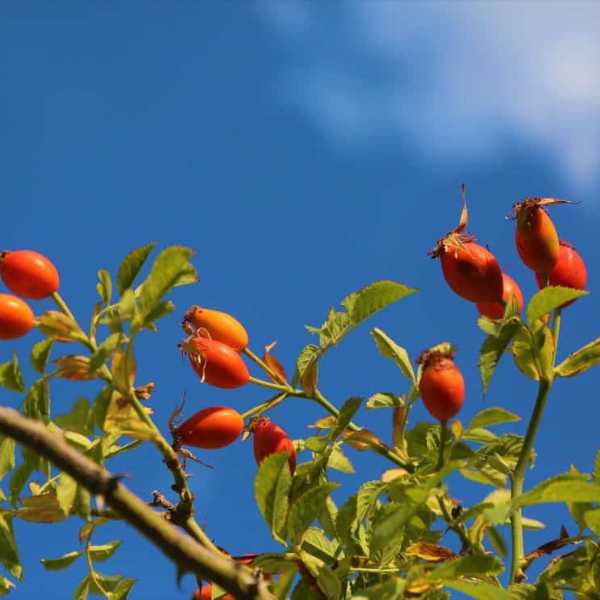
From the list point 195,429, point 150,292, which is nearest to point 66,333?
point 150,292

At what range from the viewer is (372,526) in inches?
89.7

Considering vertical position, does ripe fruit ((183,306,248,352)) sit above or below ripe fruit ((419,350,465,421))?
above

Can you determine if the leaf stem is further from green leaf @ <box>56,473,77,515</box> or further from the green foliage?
green leaf @ <box>56,473,77,515</box>

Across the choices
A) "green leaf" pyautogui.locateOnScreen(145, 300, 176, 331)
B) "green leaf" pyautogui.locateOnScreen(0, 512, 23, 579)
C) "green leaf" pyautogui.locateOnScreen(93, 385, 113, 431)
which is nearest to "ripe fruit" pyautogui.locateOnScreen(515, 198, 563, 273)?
"green leaf" pyautogui.locateOnScreen(145, 300, 176, 331)

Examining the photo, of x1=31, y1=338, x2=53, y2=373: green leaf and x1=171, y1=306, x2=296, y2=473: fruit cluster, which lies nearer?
x1=31, y1=338, x2=53, y2=373: green leaf

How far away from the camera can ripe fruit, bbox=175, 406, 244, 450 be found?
2.25m

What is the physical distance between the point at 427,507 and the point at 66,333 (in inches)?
38.4

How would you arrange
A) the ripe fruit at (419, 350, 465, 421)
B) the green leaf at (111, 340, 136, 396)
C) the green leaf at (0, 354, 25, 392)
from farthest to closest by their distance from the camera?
the ripe fruit at (419, 350, 465, 421) → the green leaf at (0, 354, 25, 392) → the green leaf at (111, 340, 136, 396)

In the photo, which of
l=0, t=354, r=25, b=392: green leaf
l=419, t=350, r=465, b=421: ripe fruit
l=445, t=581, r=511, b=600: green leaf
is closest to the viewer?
l=445, t=581, r=511, b=600: green leaf

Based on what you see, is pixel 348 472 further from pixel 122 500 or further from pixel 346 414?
pixel 122 500

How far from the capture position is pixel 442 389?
2113 millimetres

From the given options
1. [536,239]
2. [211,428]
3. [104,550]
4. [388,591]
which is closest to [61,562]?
[104,550]

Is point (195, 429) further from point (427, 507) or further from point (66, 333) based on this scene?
point (427, 507)

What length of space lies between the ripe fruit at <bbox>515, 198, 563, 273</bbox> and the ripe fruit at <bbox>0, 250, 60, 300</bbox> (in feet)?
4.18
